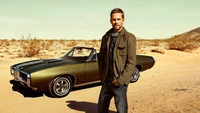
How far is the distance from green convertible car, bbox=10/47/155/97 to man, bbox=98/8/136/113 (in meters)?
2.86

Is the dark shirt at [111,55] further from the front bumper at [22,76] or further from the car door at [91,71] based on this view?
the car door at [91,71]

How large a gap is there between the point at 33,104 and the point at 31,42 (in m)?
12.6

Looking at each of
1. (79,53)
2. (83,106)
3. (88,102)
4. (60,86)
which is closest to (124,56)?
(83,106)

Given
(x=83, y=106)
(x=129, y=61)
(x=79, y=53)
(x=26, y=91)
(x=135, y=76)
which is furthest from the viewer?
(x=135, y=76)

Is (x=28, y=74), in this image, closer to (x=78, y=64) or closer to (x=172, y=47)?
(x=78, y=64)

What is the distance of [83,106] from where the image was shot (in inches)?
201

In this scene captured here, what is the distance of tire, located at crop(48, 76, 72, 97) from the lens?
582 cm

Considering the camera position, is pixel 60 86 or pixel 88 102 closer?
pixel 88 102

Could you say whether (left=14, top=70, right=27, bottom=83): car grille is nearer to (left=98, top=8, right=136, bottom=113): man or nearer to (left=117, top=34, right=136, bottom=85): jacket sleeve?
(left=98, top=8, right=136, bottom=113): man

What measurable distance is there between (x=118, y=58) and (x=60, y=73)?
3.22 metres

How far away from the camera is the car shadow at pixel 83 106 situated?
4.81 metres

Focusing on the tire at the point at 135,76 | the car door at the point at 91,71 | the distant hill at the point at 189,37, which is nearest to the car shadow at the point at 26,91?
the car door at the point at 91,71

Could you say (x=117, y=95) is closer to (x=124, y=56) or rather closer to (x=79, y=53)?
(x=124, y=56)

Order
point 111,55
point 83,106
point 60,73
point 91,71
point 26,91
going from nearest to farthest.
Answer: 1. point 111,55
2. point 83,106
3. point 60,73
4. point 26,91
5. point 91,71
